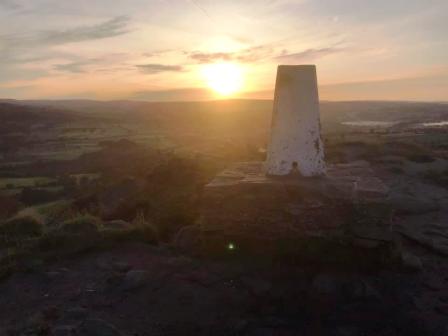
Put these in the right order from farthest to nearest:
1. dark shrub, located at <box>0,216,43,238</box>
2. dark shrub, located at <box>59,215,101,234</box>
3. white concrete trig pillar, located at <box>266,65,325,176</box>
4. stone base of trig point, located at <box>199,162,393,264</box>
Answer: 1. dark shrub, located at <box>0,216,43,238</box>
2. dark shrub, located at <box>59,215,101,234</box>
3. white concrete trig pillar, located at <box>266,65,325,176</box>
4. stone base of trig point, located at <box>199,162,393,264</box>

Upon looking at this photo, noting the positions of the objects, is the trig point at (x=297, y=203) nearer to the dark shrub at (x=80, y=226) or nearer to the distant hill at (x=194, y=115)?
the dark shrub at (x=80, y=226)

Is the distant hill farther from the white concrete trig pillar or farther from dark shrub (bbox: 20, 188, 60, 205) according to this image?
the white concrete trig pillar

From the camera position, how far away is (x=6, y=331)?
5766mm

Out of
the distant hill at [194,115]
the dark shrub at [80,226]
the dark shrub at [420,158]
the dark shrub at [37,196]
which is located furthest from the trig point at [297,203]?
the distant hill at [194,115]

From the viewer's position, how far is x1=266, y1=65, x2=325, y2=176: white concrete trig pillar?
8.06 metres

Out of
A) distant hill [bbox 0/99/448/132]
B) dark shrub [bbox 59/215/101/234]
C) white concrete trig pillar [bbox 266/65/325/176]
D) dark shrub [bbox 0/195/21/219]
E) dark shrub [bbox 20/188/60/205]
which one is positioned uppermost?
white concrete trig pillar [bbox 266/65/325/176]

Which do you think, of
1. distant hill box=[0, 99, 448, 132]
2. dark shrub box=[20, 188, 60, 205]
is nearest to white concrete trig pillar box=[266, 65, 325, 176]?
dark shrub box=[20, 188, 60, 205]

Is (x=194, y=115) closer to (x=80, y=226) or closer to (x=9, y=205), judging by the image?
(x=9, y=205)

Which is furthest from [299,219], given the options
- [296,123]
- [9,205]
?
[9,205]

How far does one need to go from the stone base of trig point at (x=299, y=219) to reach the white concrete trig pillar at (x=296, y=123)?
0.34m

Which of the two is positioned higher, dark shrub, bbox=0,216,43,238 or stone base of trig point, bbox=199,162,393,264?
stone base of trig point, bbox=199,162,393,264

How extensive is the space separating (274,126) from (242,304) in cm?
314

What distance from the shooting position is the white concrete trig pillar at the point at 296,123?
806cm

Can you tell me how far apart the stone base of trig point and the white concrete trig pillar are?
337mm
